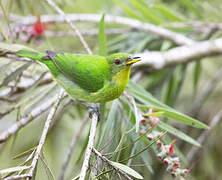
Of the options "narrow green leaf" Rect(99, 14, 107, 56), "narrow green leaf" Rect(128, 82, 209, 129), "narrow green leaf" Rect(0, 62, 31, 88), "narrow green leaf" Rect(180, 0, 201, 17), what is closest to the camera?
"narrow green leaf" Rect(128, 82, 209, 129)

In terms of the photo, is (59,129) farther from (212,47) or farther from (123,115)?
(212,47)

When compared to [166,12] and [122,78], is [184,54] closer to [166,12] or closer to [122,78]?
[166,12]

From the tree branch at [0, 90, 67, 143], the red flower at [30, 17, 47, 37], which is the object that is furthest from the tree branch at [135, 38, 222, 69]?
the tree branch at [0, 90, 67, 143]

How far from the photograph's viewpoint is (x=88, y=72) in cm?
228

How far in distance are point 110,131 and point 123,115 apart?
15cm

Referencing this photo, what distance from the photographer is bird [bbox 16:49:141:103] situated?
217 cm

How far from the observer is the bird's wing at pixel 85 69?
2254 mm

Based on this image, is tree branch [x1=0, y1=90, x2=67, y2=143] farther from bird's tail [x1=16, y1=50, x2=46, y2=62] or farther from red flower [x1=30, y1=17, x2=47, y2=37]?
red flower [x1=30, y1=17, x2=47, y2=37]

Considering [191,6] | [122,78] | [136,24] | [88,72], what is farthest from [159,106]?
[191,6]

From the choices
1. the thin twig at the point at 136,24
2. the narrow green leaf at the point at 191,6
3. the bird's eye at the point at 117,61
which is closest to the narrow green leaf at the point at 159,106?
the bird's eye at the point at 117,61

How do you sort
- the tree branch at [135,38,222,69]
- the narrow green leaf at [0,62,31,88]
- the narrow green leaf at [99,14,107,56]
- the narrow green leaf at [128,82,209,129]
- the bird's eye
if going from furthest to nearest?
the tree branch at [135,38,222,69], the bird's eye, the narrow green leaf at [99,14,107,56], the narrow green leaf at [0,62,31,88], the narrow green leaf at [128,82,209,129]

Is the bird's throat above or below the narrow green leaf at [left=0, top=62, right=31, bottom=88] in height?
below

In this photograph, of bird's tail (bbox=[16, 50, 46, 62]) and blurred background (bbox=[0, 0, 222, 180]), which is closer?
bird's tail (bbox=[16, 50, 46, 62])

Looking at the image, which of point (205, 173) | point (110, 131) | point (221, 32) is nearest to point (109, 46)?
point (221, 32)
